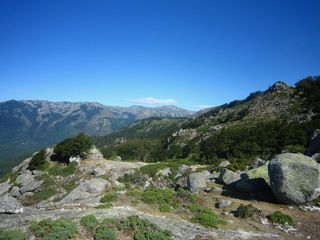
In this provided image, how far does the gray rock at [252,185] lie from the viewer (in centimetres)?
2834

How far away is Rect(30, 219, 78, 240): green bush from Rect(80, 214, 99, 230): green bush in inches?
27.2

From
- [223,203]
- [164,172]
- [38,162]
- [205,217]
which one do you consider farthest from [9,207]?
[38,162]

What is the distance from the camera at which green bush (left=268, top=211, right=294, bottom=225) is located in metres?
21.0

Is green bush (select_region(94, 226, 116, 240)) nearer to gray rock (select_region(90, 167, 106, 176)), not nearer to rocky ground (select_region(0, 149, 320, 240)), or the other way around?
rocky ground (select_region(0, 149, 320, 240))

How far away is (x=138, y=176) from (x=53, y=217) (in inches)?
1462

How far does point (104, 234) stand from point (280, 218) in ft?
45.2

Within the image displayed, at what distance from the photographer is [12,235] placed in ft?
50.8

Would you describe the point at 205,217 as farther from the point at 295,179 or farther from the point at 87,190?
the point at 87,190

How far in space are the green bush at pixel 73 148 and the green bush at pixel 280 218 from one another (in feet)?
188

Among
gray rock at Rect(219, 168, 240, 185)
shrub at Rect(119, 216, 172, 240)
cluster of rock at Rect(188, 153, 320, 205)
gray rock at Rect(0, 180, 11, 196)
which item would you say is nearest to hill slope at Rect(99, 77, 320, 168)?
gray rock at Rect(219, 168, 240, 185)

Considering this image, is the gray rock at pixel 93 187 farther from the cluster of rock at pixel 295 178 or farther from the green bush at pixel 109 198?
the cluster of rock at pixel 295 178

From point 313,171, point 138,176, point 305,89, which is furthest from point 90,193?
point 305,89

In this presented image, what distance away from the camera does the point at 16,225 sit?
57.7 ft

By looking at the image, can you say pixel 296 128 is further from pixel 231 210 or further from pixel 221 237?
pixel 221 237
